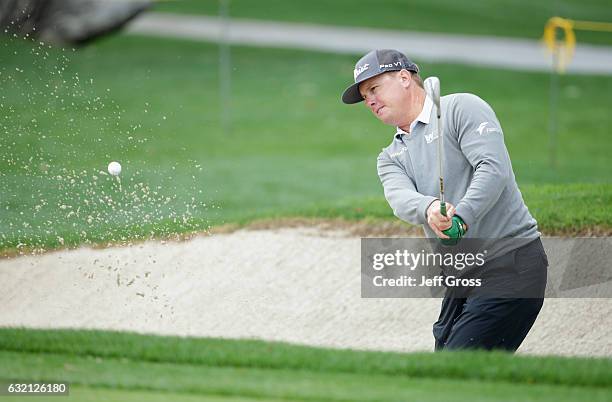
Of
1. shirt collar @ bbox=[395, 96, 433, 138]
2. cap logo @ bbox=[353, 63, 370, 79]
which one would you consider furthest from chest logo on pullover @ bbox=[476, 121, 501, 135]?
cap logo @ bbox=[353, 63, 370, 79]

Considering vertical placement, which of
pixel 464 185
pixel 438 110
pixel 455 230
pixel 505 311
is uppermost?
pixel 438 110

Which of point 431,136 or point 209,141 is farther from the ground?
point 209,141

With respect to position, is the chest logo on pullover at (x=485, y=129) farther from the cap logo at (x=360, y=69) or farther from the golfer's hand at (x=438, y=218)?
the cap logo at (x=360, y=69)

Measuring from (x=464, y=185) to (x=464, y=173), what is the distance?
66 mm

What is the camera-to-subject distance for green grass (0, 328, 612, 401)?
4863 millimetres

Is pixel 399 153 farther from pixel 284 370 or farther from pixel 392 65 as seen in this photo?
pixel 284 370

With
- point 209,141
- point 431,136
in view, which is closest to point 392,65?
point 431,136

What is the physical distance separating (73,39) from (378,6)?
10.9 meters

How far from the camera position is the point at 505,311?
5.48 meters

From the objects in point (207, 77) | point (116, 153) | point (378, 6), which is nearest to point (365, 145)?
point (116, 153)

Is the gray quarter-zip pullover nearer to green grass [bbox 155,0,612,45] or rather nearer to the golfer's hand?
the golfer's hand

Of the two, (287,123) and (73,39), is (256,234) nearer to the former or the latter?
(287,123)

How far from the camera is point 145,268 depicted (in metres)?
8.68

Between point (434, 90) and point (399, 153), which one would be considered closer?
point (434, 90)
